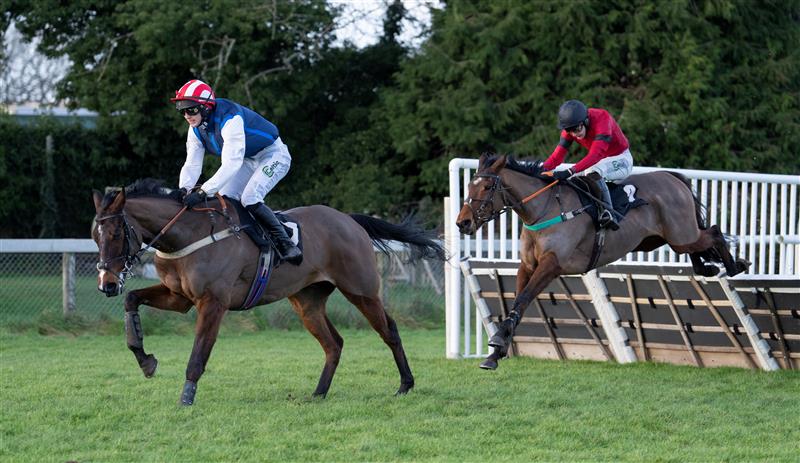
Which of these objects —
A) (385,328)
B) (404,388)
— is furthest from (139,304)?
(404,388)

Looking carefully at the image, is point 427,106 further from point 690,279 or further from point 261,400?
point 261,400

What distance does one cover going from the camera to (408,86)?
22.5 meters

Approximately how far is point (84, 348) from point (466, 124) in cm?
1080

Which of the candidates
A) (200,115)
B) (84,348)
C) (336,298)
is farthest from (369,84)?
(200,115)

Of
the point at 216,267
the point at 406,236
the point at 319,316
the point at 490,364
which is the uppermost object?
the point at 216,267

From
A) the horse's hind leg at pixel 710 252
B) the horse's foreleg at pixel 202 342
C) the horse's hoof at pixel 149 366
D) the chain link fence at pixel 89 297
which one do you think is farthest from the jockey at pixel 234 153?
the chain link fence at pixel 89 297

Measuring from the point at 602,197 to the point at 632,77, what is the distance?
12604 mm

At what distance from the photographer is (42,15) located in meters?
22.2

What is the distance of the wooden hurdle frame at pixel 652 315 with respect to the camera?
9344 millimetres

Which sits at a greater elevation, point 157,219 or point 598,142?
point 598,142

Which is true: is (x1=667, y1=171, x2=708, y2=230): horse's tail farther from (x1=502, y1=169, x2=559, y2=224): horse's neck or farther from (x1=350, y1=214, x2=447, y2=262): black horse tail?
(x1=350, y1=214, x2=447, y2=262): black horse tail

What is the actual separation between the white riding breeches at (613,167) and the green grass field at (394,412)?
5.43 ft

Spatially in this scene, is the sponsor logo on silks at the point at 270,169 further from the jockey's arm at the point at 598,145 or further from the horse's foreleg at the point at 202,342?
the jockey's arm at the point at 598,145

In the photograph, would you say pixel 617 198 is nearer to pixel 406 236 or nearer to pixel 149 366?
pixel 406 236
